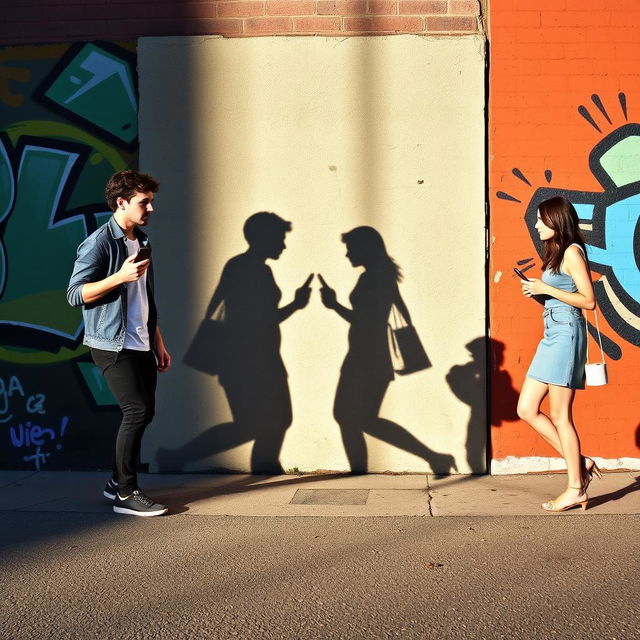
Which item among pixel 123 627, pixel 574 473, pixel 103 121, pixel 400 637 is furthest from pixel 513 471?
pixel 103 121

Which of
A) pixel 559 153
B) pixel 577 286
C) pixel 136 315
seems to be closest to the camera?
pixel 577 286

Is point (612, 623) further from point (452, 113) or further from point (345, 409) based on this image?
point (452, 113)

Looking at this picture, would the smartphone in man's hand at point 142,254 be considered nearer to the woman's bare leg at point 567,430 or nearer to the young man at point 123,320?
the young man at point 123,320

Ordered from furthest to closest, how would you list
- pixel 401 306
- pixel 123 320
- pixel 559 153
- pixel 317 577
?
pixel 401 306, pixel 559 153, pixel 123 320, pixel 317 577

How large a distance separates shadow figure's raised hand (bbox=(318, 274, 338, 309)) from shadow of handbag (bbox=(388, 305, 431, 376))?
440mm

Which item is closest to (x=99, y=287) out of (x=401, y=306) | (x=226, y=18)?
(x=401, y=306)

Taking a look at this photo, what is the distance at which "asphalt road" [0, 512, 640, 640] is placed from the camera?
3303 mm

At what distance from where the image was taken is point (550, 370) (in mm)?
4934

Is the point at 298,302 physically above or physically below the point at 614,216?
below

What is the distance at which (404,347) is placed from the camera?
20.1 feet

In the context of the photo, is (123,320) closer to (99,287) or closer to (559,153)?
(99,287)

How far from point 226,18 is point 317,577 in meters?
4.21

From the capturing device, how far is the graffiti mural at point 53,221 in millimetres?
6270

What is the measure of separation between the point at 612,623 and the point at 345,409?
3069 millimetres
